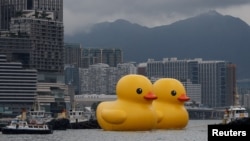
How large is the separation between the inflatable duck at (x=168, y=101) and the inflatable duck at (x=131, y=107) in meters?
5.53

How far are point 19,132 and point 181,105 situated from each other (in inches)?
1154

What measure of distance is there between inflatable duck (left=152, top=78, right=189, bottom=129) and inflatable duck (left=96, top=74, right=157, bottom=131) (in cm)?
553

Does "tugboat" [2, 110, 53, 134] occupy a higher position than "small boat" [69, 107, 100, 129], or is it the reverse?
"tugboat" [2, 110, 53, 134]

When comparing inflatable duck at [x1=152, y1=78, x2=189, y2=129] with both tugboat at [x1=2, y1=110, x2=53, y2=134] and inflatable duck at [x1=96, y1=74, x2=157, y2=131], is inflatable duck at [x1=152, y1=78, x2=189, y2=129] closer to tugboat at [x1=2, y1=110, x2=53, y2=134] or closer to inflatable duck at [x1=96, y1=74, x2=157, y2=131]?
inflatable duck at [x1=96, y1=74, x2=157, y2=131]

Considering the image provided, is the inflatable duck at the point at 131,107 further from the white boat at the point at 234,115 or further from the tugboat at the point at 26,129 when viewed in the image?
the tugboat at the point at 26,129

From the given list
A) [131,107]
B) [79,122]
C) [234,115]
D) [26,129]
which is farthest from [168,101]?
[79,122]

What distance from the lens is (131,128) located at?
6406 centimetres

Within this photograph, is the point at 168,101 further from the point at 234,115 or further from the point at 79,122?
the point at 79,122

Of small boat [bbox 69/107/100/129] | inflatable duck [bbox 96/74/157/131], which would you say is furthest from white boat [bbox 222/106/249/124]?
small boat [bbox 69/107/100/129]

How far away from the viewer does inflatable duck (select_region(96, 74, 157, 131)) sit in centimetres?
6259

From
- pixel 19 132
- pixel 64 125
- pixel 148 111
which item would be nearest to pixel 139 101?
pixel 148 111

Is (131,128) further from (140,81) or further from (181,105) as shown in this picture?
(181,105)

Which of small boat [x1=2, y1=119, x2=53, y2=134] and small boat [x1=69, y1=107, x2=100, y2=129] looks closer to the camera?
small boat [x1=2, y1=119, x2=53, y2=134]

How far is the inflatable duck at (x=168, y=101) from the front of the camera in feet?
229
